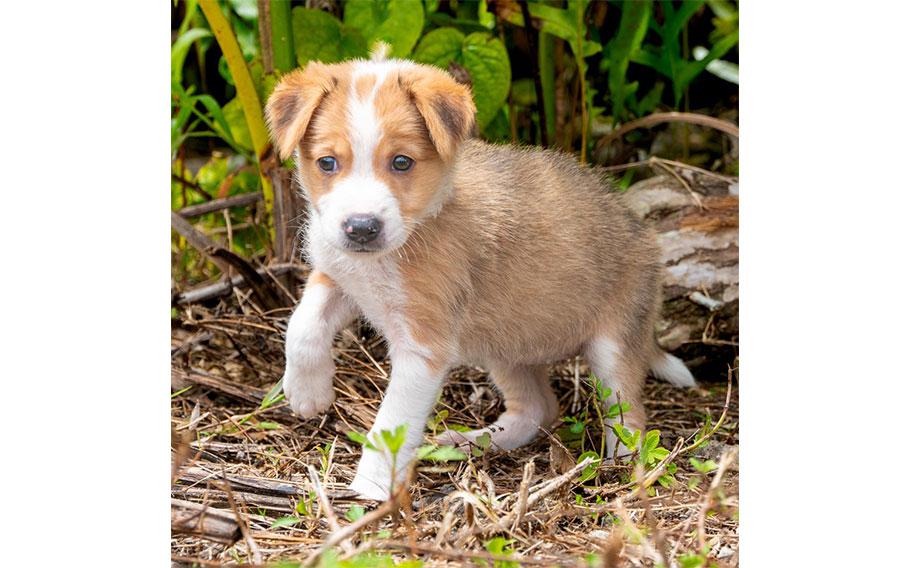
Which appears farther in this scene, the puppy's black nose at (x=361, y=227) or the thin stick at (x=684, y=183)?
the thin stick at (x=684, y=183)

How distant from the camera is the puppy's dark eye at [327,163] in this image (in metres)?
3.12

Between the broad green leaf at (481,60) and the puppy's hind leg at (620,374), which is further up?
the broad green leaf at (481,60)

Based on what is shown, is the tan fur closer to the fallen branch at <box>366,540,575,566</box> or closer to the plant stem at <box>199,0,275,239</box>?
the plant stem at <box>199,0,275,239</box>

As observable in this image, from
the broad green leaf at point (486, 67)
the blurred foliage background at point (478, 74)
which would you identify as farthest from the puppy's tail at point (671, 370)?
the broad green leaf at point (486, 67)

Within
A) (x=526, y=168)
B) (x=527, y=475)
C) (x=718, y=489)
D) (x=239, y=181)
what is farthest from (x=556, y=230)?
(x=239, y=181)

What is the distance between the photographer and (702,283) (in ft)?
15.2

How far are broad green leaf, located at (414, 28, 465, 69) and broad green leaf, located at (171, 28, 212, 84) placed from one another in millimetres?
1071

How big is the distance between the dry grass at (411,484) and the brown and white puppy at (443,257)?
0.64 ft

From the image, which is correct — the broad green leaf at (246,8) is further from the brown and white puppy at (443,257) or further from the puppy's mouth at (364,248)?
the puppy's mouth at (364,248)

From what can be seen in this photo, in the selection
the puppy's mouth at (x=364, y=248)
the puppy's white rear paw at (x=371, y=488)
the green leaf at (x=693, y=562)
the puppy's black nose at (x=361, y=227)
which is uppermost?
the puppy's black nose at (x=361, y=227)

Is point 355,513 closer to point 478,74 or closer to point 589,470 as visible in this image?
point 589,470

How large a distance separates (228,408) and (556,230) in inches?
55.2

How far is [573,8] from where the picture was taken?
480 cm
